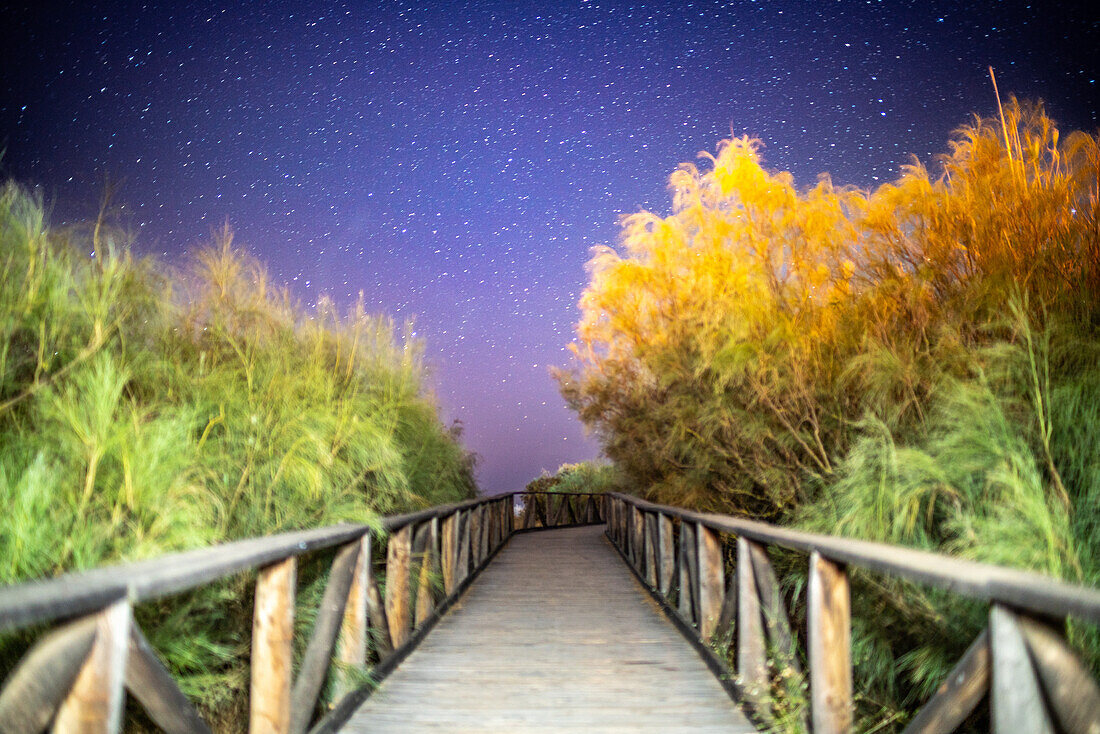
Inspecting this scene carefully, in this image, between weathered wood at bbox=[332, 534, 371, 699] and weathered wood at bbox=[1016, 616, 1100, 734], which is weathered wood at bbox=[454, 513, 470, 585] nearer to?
weathered wood at bbox=[332, 534, 371, 699]

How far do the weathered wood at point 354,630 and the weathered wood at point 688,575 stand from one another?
2280 mm

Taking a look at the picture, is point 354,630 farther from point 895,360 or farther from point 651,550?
point 651,550

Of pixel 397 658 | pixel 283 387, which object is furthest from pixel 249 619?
pixel 283 387

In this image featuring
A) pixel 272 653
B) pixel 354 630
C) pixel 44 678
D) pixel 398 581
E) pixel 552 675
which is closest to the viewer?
pixel 44 678

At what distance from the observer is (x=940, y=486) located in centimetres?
325

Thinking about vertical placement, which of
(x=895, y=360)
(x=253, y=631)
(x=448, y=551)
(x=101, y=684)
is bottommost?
(x=448, y=551)

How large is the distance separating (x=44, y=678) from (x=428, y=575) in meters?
3.50

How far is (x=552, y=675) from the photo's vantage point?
13.0 feet

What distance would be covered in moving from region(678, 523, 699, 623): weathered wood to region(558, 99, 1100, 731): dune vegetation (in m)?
Result: 0.67

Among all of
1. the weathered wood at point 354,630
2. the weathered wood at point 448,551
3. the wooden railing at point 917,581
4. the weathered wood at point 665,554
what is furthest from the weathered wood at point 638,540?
the weathered wood at point 354,630

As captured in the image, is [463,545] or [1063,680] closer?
[1063,680]

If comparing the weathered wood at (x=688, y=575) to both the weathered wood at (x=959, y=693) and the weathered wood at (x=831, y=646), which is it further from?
the weathered wood at (x=959, y=693)

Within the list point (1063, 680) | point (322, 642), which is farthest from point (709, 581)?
point (1063, 680)

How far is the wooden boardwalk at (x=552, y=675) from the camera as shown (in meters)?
3.23
